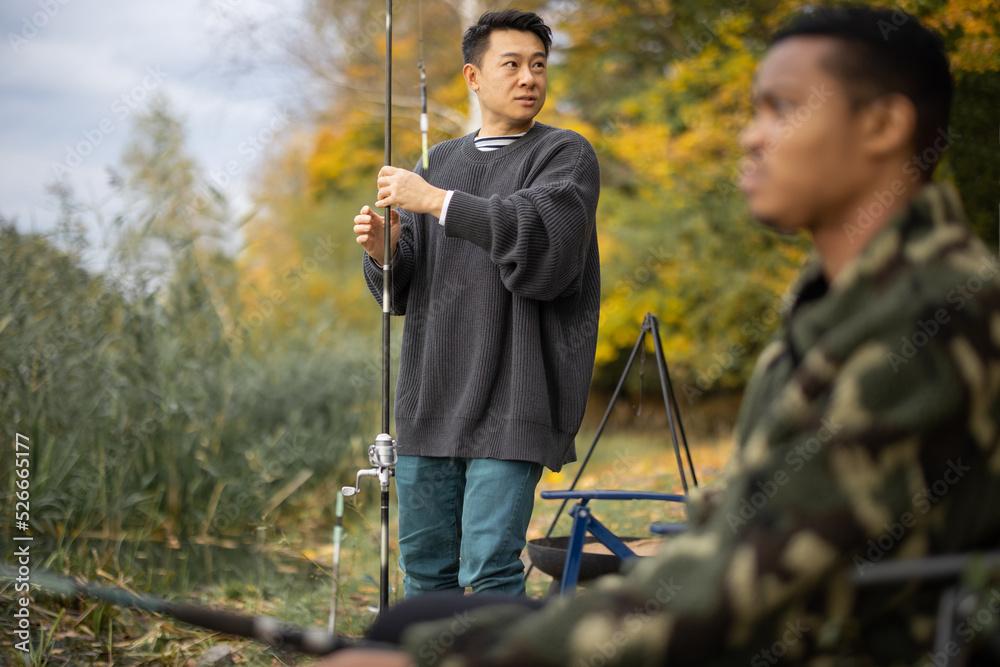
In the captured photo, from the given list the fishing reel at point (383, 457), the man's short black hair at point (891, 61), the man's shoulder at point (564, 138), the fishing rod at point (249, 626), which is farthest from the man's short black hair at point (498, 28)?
the fishing rod at point (249, 626)

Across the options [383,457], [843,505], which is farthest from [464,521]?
[843,505]

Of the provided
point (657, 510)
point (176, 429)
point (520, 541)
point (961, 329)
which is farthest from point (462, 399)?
point (657, 510)

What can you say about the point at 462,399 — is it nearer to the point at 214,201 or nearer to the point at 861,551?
the point at 861,551

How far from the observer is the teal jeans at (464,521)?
85.5 inches

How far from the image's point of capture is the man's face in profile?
1034 millimetres

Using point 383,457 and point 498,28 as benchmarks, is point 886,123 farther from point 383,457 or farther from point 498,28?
point 498,28

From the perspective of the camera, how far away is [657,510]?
17.1 feet

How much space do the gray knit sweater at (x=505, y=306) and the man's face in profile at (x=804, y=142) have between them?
1053 mm

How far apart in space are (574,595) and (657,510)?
14.4 feet

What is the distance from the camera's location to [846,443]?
89cm

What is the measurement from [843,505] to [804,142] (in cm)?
42

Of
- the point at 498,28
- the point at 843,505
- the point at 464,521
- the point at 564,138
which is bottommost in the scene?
the point at 464,521

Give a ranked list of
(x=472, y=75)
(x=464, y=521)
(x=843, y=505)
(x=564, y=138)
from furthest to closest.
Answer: (x=472, y=75), (x=564, y=138), (x=464, y=521), (x=843, y=505)

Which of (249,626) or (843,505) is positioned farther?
(249,626)
